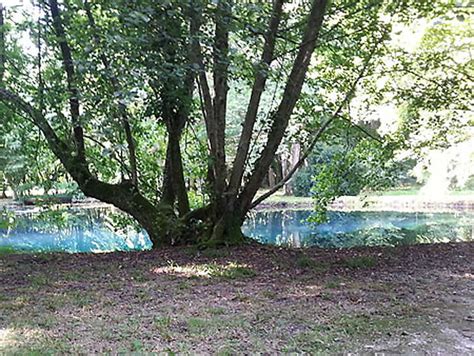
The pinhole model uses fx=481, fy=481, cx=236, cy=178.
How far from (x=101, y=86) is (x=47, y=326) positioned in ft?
6.44

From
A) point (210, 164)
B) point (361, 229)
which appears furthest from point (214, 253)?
point (361, 229)

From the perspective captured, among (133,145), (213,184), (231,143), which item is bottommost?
(213,184)

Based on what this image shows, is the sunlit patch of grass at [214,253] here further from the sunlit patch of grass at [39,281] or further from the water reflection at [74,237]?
the water reflection at [74,237]

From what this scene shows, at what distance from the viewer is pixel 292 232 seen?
50.5 ft

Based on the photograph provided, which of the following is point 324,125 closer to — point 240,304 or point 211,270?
point 211,270

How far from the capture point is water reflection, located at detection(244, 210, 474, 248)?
12.4 meters

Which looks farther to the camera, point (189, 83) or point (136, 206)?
point (136, 206)

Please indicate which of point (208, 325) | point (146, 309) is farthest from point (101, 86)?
point (208, 325)

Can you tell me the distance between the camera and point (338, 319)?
338 cm

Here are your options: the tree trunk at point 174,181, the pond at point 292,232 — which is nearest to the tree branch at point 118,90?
the tree trunk at point 174,181

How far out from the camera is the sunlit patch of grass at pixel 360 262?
540 cm

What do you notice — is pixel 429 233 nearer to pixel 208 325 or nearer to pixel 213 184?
pixel 213 184

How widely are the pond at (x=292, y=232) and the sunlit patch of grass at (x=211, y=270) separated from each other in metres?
5.45

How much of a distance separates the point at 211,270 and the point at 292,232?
1041cm
